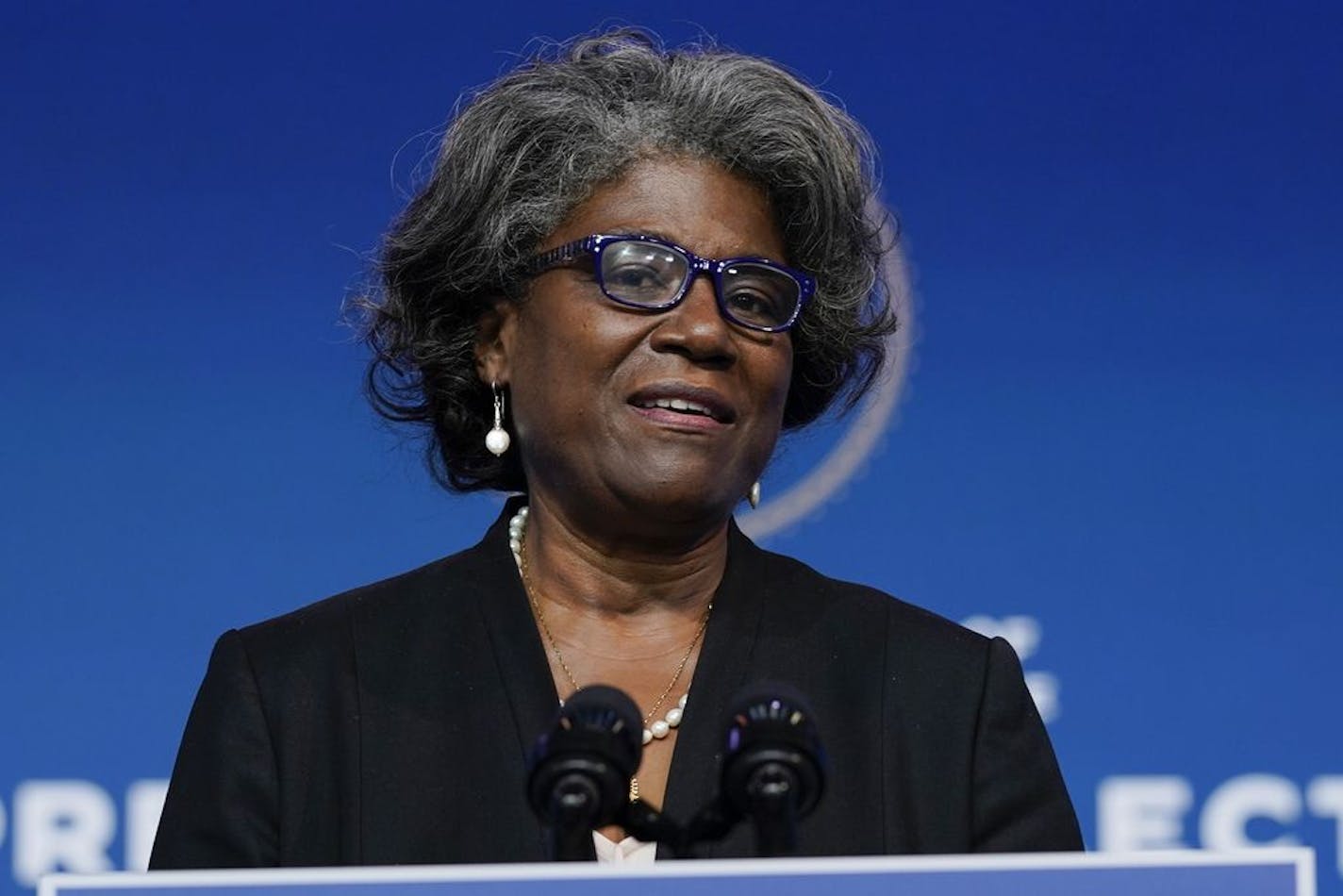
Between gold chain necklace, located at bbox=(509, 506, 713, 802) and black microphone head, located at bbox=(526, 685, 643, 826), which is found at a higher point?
gold chain necklace, located at bbox=(509, 506, 713, 802)

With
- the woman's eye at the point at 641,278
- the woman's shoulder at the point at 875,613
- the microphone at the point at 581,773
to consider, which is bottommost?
the microphone at the point at 581,773

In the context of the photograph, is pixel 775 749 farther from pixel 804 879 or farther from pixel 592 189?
pixel 592 189

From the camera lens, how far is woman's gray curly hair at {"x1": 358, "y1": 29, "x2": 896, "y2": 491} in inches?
86.5

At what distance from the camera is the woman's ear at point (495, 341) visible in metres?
2.31

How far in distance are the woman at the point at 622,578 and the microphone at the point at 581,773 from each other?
547 mm

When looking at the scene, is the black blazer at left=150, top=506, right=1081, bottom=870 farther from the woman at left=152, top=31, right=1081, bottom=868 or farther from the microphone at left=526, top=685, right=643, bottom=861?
the microphone at left=526, top=685, right=643, bottom=861

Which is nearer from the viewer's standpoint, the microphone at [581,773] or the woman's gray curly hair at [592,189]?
the microphone at [581,773]

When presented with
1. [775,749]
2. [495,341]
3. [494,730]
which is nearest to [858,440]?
[495,341]

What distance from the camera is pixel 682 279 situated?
6.77ft

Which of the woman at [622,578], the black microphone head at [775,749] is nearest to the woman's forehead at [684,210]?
the woman at [622,578]

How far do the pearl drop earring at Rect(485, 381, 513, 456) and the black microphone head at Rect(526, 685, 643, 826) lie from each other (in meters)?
0.97

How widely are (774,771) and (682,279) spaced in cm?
80

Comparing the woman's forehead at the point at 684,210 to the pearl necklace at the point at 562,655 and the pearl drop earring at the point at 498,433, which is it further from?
the pearl necklace at the point at 562,655

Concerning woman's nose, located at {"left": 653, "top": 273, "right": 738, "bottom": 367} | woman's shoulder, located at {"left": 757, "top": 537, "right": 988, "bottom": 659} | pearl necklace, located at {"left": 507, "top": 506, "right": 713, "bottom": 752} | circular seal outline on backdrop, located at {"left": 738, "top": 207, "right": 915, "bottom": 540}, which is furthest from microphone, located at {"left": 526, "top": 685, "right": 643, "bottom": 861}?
circular seal outline on backdrop, located at {"left": 738, "top": 207, "right": 915, "bottom": 540}
